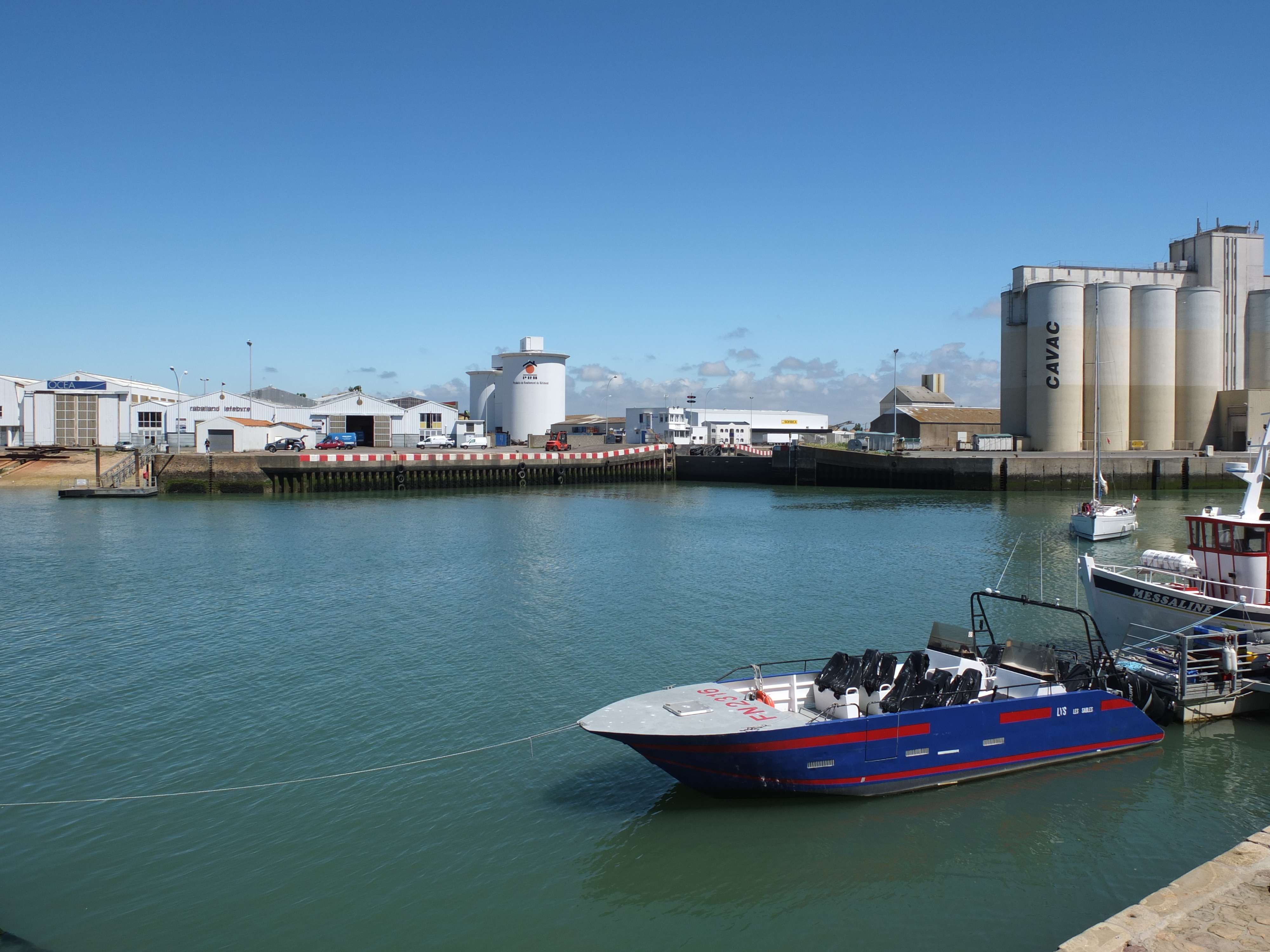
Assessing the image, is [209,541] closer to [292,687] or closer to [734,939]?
[292,687]

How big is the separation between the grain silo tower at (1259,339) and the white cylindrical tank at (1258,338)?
25mm

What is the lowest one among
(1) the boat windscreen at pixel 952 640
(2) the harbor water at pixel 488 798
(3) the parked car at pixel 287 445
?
(2) the harbor water at pixel 488 798

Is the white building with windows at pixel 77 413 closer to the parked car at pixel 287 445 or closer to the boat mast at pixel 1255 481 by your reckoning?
the parked car at pixel 287 445

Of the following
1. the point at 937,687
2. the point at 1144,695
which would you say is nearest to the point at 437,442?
the point at 1144,695

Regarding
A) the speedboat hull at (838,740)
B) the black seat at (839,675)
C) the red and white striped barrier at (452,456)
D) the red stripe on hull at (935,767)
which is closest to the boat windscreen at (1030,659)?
the speedboat hull at (838,740)

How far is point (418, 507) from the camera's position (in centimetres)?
5156

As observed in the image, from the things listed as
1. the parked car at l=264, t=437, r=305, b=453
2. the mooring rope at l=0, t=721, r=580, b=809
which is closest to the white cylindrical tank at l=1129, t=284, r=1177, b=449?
the parked car at l=264, t=437, r=305, b=453

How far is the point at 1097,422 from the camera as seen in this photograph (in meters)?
43.8

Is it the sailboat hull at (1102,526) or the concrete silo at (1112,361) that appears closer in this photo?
the sailboat hull at (1102,526)

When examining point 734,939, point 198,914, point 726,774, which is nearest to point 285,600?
point 198,914

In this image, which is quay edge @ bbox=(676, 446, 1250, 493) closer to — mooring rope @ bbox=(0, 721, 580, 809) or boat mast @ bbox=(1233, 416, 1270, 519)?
boat mast @ bbox=(1233, 416, 1270, 519)

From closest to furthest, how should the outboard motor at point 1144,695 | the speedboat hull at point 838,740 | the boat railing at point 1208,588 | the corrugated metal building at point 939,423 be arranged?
the speedboat hull at point 838,740 → the outboard motor at point 1144,695 → the boat railing at point 1208,588 → the corrugated metal building at point 939,423

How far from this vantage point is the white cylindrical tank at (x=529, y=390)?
89625 mm

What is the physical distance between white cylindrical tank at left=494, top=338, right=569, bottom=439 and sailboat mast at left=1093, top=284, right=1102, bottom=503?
50.0m
